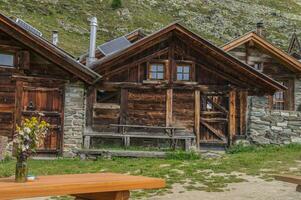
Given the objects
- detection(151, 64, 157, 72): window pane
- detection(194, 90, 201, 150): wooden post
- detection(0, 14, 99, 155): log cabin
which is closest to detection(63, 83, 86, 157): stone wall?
detection(0, 14, 99, 155): log cabin

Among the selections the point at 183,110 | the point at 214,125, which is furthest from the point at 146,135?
the point at 214,125

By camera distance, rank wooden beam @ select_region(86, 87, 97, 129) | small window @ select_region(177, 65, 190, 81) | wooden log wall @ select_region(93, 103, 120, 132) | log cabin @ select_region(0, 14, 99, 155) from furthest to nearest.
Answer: small window @ select_region(177, 65, 190, 81) → wooden log wall @ select_region(93, 103, 120, 132) → wooden beam @ select_region(86, 87, 97, 129) → log cabin @ select_region(0, 14, 99, 155)

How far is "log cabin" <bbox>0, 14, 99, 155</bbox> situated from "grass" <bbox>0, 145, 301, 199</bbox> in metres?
1.26

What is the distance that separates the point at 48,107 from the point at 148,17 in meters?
35.9

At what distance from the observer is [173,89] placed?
17.7 m

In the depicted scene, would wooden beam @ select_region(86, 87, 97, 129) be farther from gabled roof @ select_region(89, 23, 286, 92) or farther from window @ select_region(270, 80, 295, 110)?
window @ select_region(270, 80, 295, 110)

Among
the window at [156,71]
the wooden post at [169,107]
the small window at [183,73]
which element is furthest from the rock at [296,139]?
the window at [156,71]

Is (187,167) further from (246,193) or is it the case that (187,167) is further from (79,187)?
(79,187)

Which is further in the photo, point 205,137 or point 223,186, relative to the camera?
point 205,137

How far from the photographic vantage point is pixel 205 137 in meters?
17.8

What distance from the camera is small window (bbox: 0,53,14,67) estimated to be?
15.3 m

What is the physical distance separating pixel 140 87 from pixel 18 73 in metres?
4.48

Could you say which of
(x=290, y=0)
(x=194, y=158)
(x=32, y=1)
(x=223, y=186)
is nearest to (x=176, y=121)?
(x=194, y=158)

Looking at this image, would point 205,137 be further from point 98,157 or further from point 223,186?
point 223,186
